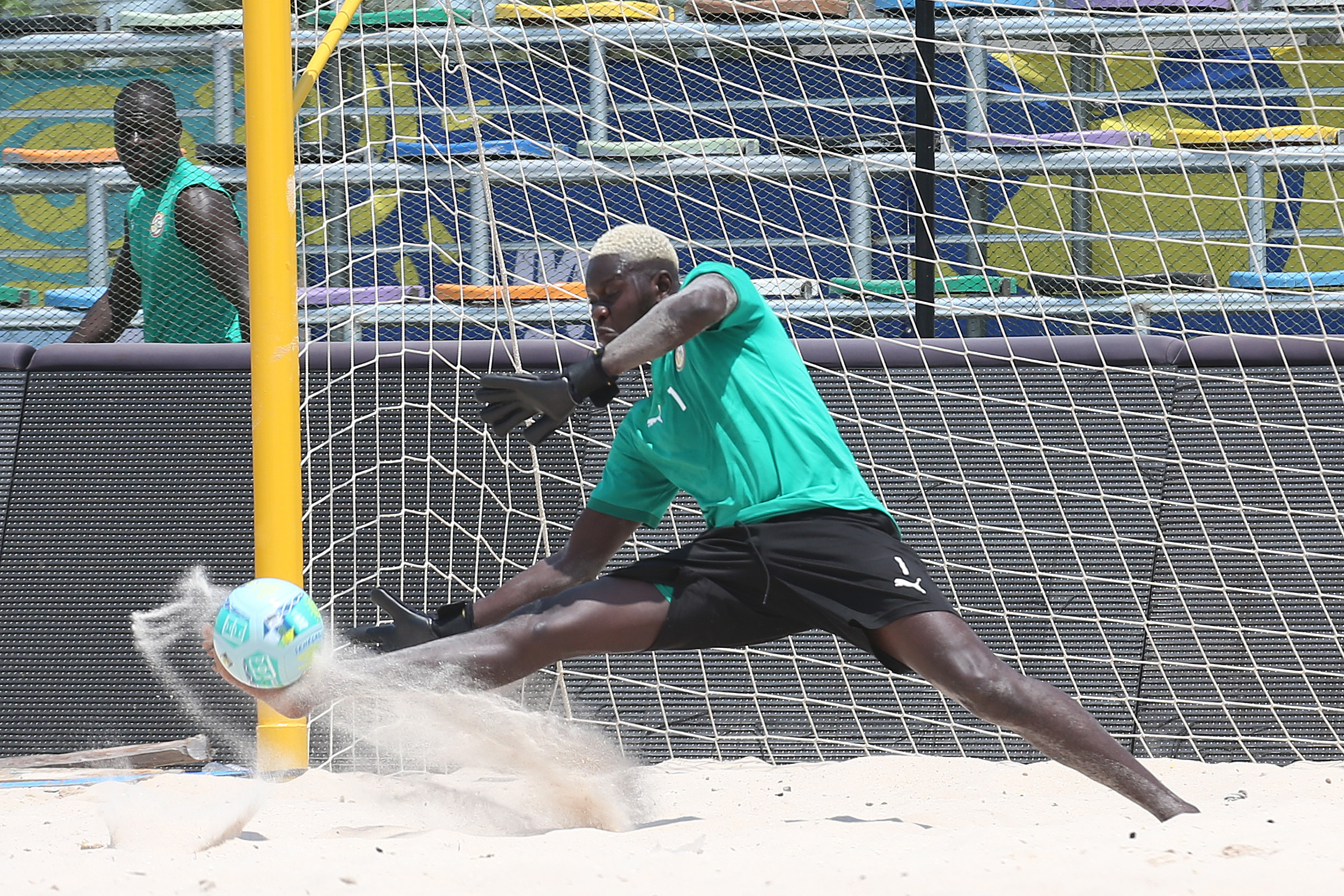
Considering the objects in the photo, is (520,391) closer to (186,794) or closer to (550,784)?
(550,784)

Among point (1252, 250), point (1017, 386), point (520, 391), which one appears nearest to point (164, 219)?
point (520, 391)

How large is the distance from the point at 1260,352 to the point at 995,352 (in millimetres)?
928

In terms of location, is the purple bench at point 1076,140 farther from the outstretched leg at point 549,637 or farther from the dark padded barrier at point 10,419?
the dark padded barrier at point 10,419

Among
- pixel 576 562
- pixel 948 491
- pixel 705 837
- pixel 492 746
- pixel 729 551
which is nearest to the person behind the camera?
pixel 705 837

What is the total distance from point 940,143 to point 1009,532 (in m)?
1.91

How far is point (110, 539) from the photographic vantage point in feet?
15.8

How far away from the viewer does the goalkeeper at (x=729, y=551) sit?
299 centimetres

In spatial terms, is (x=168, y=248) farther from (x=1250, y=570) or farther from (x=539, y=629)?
(x=1250, y=570)

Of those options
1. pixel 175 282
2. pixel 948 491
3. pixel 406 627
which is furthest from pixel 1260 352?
pixel 175 282

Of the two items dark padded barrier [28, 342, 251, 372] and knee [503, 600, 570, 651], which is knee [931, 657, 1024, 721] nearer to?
knee [503, 600, 570, 651]

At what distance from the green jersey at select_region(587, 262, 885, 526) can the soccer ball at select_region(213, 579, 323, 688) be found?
96 centimetres

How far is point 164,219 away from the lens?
5.27 m

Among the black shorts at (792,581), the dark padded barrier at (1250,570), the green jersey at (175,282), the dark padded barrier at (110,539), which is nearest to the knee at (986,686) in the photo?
the black shorts at (792,581)

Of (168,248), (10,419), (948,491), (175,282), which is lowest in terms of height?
(948,491)
